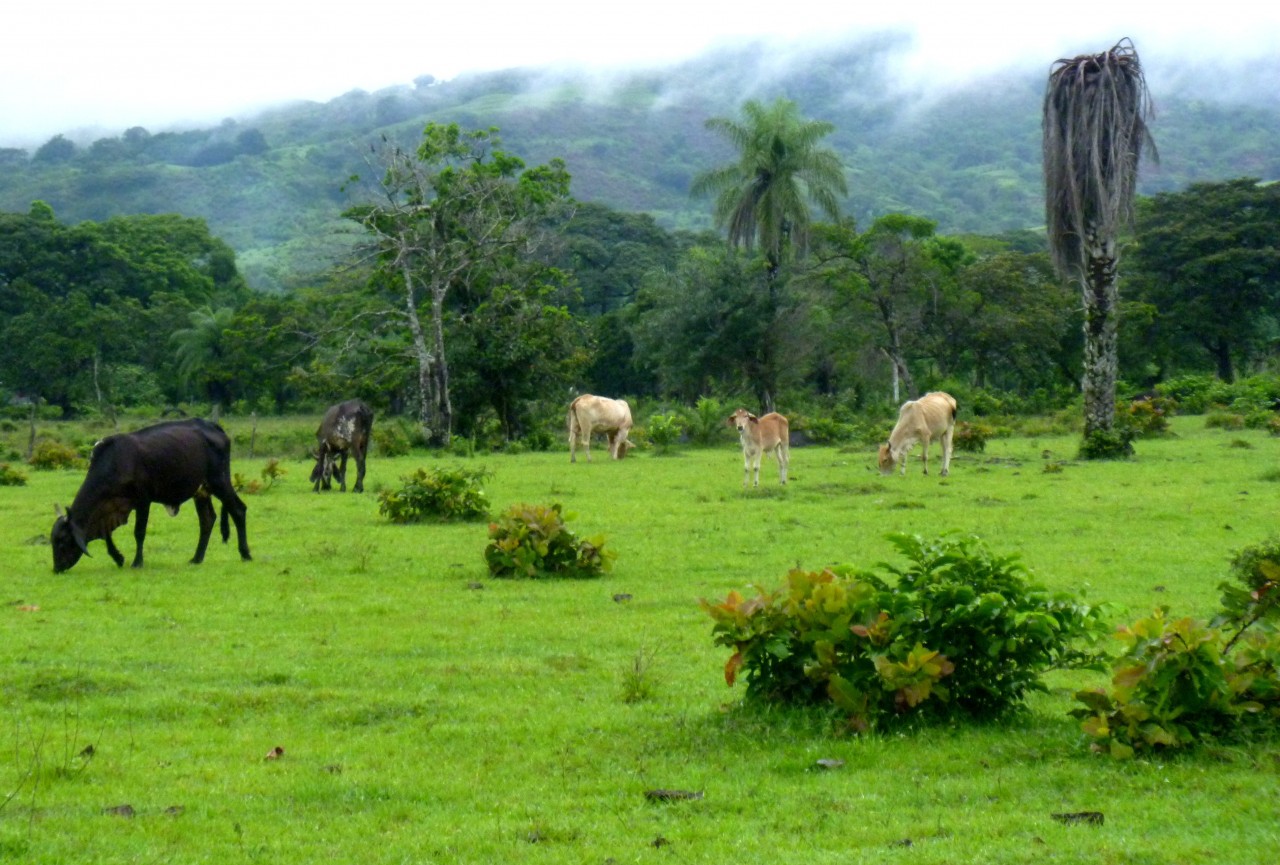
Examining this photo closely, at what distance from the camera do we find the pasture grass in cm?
580

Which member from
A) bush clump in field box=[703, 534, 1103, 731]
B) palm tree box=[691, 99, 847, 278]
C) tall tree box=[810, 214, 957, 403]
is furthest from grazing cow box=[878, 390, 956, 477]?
tall tree box=[810, 214, 957, 403]

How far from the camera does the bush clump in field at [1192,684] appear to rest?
6.43 m

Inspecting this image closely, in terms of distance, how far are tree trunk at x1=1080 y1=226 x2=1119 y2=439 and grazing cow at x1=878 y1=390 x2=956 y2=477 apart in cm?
Answer: 462

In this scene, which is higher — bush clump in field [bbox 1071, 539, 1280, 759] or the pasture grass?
bush clump in field [bbox 1071, 539, 1280, 759]

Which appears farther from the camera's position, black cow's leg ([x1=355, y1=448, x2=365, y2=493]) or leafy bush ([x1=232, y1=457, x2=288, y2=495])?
black cow's leg ([x1=355, y1=448, x2=365, y2=493])

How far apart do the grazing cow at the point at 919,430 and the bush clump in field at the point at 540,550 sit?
12.2m

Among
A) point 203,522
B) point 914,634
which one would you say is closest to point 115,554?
point 203,522

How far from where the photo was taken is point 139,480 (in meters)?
14.5

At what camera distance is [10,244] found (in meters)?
63.7

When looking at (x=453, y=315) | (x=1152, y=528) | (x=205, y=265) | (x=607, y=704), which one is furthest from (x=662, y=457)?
(x=205, y=265)

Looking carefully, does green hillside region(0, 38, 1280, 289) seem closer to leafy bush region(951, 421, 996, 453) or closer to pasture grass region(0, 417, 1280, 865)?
leafy bush region(951, 421, 996, 453)

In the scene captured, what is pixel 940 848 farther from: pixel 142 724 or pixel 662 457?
pixel 662 457

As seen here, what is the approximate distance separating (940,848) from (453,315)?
36.5 metres

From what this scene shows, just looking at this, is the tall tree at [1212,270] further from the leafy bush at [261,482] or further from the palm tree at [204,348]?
the leafy bush at [261,482]
